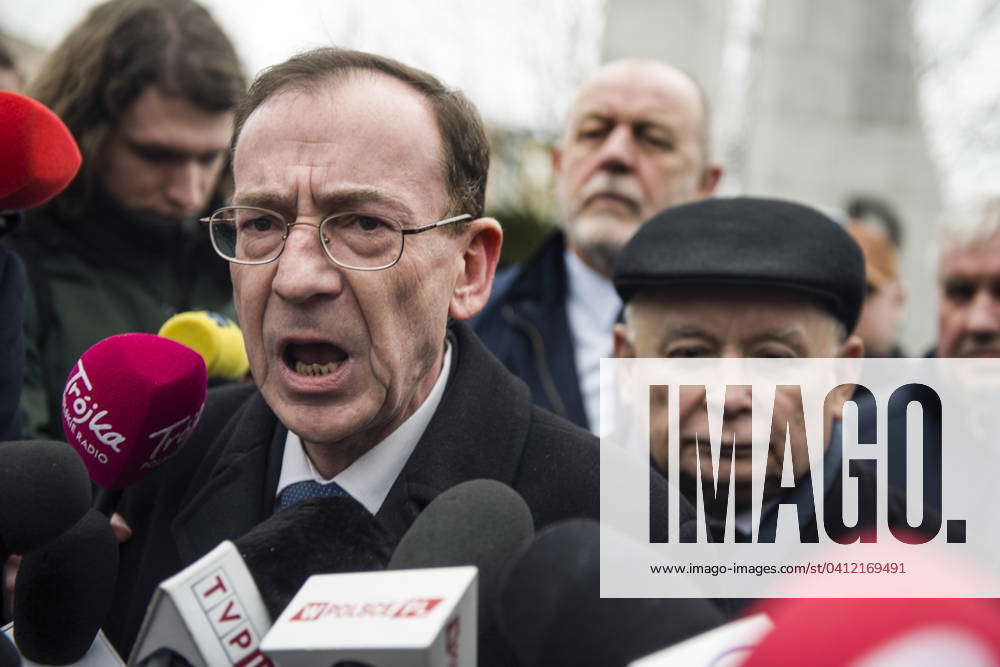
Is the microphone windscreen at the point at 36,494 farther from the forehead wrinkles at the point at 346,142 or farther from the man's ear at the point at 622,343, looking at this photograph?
the man's ear at the point at 622,343

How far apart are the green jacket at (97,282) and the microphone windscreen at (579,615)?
1.65 m

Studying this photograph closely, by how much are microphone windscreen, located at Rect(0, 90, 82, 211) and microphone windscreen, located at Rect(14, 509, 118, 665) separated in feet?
1.77

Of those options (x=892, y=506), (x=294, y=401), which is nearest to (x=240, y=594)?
(x=294, y=401)

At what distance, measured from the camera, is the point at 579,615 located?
1.24 meters

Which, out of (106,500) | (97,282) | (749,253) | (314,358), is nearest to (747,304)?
(749,253)

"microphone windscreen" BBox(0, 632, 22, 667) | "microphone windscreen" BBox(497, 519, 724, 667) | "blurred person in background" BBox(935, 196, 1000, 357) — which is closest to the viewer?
"microphone windscreen" BBox(497, 519, 724, 667)

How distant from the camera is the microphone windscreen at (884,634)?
980 mm

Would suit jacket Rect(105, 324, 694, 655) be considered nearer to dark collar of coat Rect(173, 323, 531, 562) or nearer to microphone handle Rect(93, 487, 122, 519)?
dark collar of coat Rect(173, 323, 531, 562)

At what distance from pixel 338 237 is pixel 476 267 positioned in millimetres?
408

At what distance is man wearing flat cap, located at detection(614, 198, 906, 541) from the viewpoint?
7.89 feet

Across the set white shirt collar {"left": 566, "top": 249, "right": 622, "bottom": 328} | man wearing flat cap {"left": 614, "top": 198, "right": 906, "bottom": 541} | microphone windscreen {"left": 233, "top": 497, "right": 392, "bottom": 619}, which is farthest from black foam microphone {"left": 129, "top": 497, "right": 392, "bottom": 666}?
white shirt collar {"left": 566, "top": 249, "right": 622, "bottom": 328}

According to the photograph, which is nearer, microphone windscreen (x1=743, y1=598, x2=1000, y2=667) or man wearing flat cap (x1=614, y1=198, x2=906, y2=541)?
microphone windscreen (x1=743, y1=598, x2=1000, y2=667)

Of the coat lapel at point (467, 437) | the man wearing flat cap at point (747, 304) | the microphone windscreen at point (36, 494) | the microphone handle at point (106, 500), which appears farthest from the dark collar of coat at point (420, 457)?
the microphone windscreen at point (36, 494)

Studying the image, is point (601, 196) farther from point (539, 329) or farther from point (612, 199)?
point (539, 329)
